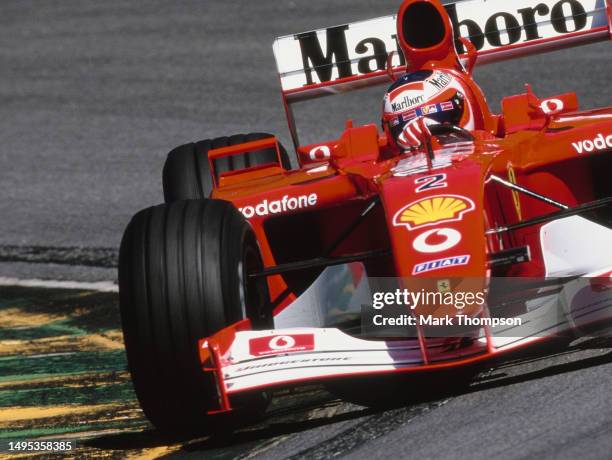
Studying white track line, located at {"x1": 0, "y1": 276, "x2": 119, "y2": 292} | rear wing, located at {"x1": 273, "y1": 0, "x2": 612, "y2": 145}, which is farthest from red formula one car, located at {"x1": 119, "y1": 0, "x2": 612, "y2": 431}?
white track line, located at {"x1": 0, "y1": 276, "x2": 119, "y2": 292}

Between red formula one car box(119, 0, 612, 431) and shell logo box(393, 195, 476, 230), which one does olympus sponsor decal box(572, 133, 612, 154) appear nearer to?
red formula one car box(119, 0, 612, 431)

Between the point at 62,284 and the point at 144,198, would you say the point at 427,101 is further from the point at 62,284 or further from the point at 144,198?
the point at 144,198

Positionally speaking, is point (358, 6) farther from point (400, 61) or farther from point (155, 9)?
point (400, 61)

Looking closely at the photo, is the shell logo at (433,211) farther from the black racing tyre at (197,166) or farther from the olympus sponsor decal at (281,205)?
the black racing tyre at (197,166)

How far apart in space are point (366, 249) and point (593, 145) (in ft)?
3.95

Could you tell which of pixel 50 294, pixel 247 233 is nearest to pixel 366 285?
pixel 247 233

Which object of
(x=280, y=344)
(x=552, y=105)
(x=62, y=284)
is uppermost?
(x=552, y=105)

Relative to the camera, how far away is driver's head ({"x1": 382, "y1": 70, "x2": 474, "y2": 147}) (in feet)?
22.4

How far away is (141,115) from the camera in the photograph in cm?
1452

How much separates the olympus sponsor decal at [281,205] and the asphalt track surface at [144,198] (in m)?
0.88

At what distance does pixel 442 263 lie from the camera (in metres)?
5.40

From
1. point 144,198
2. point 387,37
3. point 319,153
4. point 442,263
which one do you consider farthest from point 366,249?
point 144,198

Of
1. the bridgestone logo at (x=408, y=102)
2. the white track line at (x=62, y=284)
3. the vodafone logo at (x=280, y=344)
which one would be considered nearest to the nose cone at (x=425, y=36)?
the bridgestone logo at (x=408, y=102)

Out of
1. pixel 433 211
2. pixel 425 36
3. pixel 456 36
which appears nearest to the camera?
pixel 433 211
